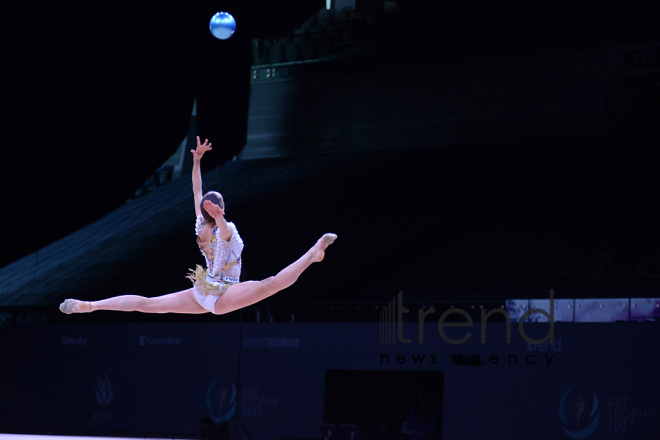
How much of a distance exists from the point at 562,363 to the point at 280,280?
3.76 metres

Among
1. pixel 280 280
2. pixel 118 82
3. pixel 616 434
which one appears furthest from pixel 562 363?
pixel 118 82

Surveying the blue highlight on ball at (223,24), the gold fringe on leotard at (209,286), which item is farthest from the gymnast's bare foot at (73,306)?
the blue highlight on ball at (223,24)

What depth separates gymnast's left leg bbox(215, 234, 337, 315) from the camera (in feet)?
15.8

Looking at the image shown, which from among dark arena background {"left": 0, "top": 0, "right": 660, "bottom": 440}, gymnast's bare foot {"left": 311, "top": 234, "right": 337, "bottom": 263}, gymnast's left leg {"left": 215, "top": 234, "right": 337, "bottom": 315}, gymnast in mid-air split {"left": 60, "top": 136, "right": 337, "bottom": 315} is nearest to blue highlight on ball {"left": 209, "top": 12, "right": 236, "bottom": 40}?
dark arena background {"left": 0, "top": 0, "right": 660, "bottom": 440}

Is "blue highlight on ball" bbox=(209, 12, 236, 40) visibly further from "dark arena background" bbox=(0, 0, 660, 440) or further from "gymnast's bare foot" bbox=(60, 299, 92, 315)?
"gymnast's bare foot" bbox=(60, 299, 92, 315)

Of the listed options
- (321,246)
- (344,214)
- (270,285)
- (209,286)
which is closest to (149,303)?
(209,286)

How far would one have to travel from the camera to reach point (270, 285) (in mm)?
5086

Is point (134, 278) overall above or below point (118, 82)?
below

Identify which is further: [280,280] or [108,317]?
[108,317]

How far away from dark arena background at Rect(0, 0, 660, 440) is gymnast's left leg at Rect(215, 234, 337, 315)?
72.3 inches

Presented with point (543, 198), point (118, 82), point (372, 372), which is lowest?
point (372, 372)

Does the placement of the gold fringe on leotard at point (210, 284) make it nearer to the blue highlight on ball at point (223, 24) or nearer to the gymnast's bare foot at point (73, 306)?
the gymnast's bare foot at point (73, 306)

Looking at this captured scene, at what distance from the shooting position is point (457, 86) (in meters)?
11.8

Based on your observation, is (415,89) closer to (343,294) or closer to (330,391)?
(343,294)
